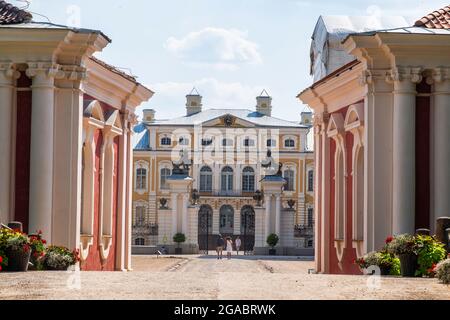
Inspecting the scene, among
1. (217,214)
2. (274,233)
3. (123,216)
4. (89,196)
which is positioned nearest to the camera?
(89,196)

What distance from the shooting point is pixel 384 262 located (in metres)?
21.1

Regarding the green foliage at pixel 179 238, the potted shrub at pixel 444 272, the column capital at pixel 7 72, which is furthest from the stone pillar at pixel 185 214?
the potted shrub at pixel 444 272

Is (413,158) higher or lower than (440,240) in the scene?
higher

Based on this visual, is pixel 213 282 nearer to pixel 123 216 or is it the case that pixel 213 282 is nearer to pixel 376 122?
pixel 376 122

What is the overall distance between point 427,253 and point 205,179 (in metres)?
77.0

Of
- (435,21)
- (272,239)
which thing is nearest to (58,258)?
(435,21)

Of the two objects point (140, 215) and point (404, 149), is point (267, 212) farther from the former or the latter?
point (404, 149)

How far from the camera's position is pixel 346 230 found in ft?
93.8

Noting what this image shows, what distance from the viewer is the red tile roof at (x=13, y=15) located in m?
23.6

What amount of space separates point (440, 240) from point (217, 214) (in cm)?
7421

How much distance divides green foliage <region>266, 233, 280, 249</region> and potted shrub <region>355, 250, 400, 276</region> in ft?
147

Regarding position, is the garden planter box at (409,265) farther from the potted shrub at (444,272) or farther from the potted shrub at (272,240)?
the potted shrub at (272,240)

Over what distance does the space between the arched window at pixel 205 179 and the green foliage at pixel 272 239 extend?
94.3 feet
